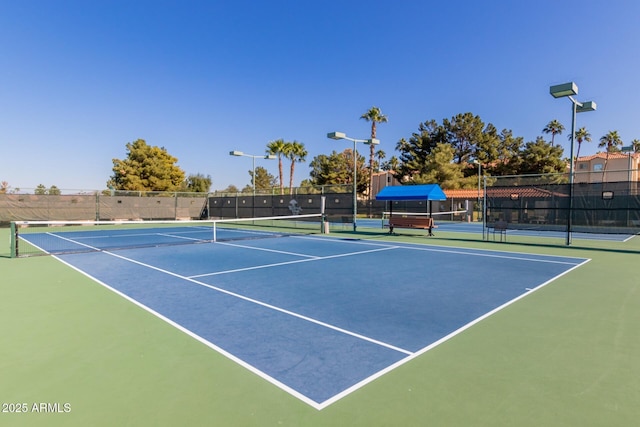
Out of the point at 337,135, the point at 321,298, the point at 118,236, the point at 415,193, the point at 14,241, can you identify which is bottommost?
the point at 118,236

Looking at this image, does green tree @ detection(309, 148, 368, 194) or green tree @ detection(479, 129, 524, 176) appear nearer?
green tree @ detection(479, 129, 524, 176)

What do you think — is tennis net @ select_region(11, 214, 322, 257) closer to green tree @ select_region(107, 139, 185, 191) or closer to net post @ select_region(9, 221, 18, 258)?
net post @ select_region(9, 221, 18, 258)

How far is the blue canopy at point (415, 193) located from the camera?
719 inches

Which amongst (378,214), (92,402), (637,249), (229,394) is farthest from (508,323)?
(378,214)

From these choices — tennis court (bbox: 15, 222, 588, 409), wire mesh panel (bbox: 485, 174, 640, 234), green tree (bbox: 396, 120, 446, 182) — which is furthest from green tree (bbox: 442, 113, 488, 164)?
tennis court (bbox: 15, 222, 588, 409)

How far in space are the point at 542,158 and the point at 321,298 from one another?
51423mm

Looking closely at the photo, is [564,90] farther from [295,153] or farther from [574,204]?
[295,153]

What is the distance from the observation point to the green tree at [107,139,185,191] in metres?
52.5

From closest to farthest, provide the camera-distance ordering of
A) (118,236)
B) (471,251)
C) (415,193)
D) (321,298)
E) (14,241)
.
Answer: (321,298)
(14,241)
(471,251)
(415,193)
(118,236)

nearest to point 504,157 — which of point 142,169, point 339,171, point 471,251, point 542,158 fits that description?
point 542,158

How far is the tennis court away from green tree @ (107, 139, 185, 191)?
43.8 meters

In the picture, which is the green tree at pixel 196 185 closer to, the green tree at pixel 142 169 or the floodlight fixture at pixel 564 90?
the green tree at pixel 142 169

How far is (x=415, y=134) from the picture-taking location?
190 feet

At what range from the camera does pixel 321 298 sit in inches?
271
